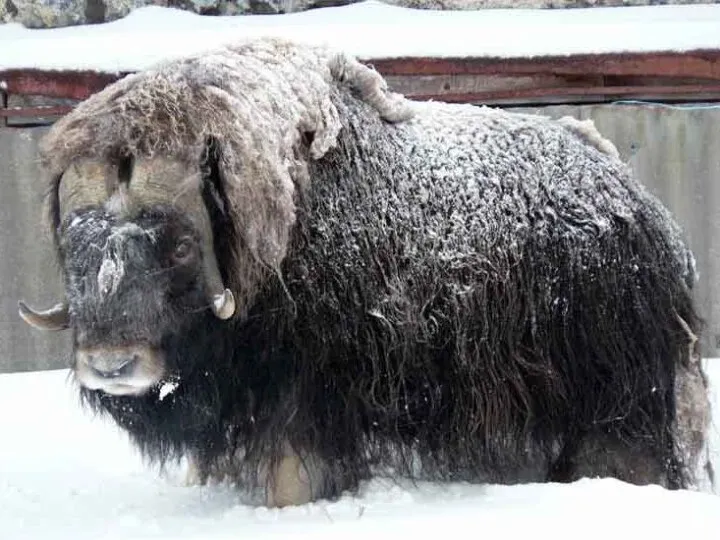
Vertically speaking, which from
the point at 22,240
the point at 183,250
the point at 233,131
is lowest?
the point at 22,240

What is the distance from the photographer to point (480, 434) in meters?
3.24

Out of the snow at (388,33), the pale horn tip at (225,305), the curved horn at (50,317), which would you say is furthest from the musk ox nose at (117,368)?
the snow at (388,33)

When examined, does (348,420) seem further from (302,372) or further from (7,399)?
(7,399)

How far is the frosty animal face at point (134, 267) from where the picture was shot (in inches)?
110

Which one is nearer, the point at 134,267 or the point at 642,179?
the point at 134,267

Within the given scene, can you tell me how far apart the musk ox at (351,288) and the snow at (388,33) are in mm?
2373

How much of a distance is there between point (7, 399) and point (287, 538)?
2092 mm

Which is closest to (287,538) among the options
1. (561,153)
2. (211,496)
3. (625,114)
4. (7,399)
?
(211,496)

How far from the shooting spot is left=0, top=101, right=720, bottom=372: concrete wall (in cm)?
580

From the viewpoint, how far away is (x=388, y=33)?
19.6 ft

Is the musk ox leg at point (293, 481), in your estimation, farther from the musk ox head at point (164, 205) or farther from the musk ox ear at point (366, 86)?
the musk ox ear at point (366, 86)

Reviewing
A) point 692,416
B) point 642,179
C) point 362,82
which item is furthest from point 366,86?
point 642,179

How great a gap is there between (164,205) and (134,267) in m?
0.17

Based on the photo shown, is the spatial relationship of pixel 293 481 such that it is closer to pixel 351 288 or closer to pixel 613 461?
pixel 351 288
